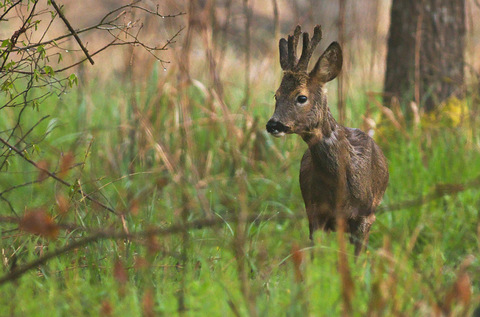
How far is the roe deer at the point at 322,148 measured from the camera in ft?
12.6

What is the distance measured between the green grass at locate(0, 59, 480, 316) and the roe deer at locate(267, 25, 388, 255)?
0.51 ft

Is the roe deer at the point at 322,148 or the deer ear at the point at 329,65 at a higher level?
the deer ear at the point at 329,65

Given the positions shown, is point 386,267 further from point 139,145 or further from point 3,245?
point 139,145

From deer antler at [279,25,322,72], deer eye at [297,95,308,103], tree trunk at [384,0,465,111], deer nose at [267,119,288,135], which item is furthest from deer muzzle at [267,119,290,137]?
tree trunk at [384,0,465,111]

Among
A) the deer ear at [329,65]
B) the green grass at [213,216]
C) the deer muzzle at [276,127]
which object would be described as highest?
the deer ear at [329,65]

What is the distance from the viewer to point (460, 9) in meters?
6.68

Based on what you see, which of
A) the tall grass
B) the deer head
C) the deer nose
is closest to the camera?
the tall grass

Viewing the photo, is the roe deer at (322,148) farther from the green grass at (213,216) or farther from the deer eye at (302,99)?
the green grass at (213,216)

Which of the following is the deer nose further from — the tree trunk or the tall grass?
the tree trunk

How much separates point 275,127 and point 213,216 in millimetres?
830

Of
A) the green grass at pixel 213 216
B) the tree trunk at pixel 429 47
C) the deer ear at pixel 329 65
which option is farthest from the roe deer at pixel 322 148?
the tree trunk at pixel 429 47

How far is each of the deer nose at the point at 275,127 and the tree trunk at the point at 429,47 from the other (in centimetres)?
310

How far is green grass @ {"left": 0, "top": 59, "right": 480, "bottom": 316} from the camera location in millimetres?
2988

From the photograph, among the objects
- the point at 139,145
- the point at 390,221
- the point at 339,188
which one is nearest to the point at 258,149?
the point at 139,145
